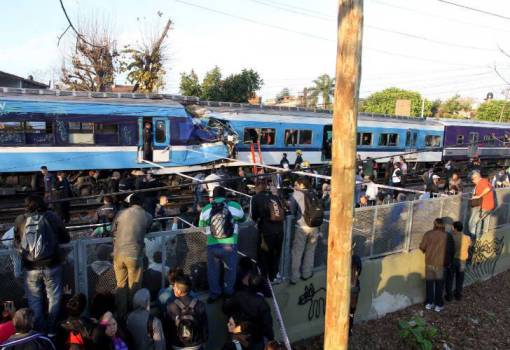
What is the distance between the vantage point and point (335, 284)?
373 cm

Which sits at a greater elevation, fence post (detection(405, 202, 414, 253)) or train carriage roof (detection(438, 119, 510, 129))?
train carriage roof (detection(438, 119, 510, 129))

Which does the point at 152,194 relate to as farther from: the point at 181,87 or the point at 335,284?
the point at 181,87

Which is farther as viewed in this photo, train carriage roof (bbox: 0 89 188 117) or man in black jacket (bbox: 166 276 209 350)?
train carriage roof (bbox: 0 89 188 117)

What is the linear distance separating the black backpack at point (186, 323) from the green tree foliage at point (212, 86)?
34.3m

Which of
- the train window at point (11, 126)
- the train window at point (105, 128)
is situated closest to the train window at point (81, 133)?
the train window at point (105, 128)

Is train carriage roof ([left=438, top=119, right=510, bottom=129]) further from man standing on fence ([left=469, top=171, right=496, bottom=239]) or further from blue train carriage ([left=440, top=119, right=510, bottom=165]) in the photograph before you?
man standing on fence ([left=469, top=171, right=496, bottom=239])

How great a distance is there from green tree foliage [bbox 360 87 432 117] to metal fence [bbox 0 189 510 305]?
160 ft

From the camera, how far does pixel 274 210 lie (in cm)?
597

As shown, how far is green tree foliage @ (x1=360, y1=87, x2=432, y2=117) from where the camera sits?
2197 inches

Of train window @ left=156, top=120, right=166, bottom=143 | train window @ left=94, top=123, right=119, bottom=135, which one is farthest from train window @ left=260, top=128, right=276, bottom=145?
train window @ left=94, top=123, right=119, bottom=135

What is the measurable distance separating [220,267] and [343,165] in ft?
9.14

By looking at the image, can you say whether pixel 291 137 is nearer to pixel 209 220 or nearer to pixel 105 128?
pixel 105 128

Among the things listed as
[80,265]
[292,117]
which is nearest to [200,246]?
[80,265]

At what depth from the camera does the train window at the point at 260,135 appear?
739 inches
